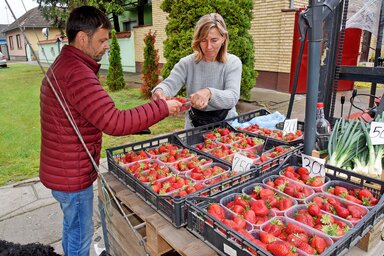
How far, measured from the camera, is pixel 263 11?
8.72 m

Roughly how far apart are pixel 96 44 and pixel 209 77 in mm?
1286

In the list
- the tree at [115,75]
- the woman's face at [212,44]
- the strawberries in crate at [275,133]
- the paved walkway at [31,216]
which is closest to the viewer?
the strawberries in crate at [275,133]

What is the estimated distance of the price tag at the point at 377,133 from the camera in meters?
1.95

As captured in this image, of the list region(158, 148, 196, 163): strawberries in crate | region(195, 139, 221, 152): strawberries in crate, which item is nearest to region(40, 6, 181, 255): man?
region(158, 148, 196, 163): strawberries in crate

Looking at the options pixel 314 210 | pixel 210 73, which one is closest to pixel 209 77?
pixel 210 73

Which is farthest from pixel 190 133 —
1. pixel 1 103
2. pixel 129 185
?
pixel 1 103

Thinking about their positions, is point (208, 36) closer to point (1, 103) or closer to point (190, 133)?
point (190, 133)

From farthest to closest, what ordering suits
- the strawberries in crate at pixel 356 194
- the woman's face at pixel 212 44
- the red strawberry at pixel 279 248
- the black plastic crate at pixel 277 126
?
the woman's face at pixel 212 44 < the black plastic crate at pixel 277 126 < the strawberries in crate at pixel 356 194 < the red strawberry at pixel 279 248

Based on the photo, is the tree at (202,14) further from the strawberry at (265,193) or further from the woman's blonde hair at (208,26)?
the strawberry at (265,193)

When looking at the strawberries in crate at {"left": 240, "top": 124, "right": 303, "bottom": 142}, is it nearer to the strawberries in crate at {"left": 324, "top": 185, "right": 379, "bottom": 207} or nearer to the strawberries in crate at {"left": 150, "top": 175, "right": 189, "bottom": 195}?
the strawberries in crate at {"left": 324, "top": 185, "right": 379, "bottom": 207}

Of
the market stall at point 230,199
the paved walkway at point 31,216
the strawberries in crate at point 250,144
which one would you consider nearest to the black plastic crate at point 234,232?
the market stall at point 230,199

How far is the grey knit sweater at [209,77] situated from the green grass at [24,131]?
3.01 metres

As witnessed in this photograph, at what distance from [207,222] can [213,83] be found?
1633mm

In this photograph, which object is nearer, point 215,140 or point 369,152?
point 369,152
